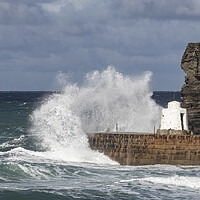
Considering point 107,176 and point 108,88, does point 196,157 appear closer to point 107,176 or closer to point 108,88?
point 107,176

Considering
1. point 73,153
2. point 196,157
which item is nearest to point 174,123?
point 196,157

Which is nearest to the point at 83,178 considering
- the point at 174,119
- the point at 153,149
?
the point at 153,149

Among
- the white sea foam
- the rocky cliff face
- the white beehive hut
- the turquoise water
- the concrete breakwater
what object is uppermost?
the rocky cliff face

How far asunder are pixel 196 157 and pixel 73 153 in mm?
7761

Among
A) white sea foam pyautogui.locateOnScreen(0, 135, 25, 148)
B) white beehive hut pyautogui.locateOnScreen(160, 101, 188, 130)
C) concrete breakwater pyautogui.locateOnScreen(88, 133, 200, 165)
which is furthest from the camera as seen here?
white sea foam pyautogui.locateOnScreen(0, 135, 25, 148)

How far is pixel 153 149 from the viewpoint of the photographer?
28.9 metres

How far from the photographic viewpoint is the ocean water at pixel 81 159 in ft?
69.4

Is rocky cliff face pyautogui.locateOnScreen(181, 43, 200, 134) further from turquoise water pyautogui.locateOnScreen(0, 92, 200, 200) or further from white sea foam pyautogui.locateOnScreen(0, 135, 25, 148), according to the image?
white sea foam pyautogui.locateOnScreen(0, 135, 25, 148)

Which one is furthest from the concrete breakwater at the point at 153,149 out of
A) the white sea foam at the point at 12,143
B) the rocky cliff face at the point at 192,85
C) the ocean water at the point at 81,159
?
the white sea foam at the point at 12,143

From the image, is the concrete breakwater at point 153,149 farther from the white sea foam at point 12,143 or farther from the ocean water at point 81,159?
the white sea foam at point 12,143

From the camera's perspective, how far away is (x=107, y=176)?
82.9 ft

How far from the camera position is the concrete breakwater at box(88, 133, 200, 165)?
93.5 feet

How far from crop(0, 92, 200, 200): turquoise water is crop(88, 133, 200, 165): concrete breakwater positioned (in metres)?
0.57

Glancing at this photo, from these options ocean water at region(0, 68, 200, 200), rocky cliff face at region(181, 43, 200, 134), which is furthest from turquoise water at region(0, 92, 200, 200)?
rocky cliff face at region(181, 43, 200, 134)
